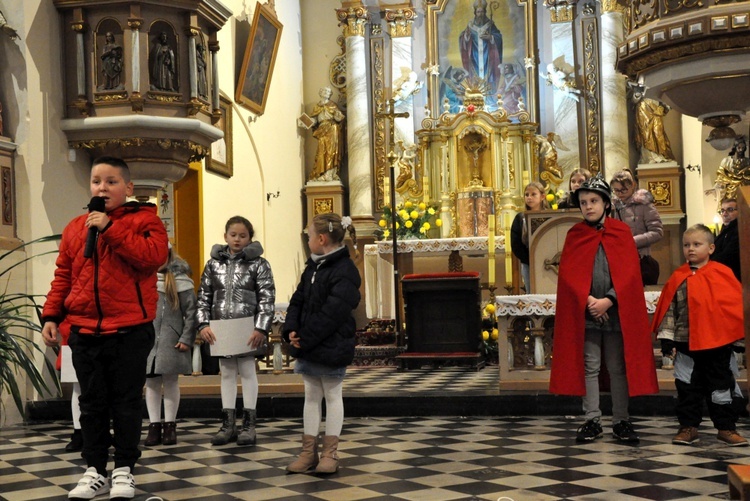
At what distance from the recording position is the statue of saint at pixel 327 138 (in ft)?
50.6

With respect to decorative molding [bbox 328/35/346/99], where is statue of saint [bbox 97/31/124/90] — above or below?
below

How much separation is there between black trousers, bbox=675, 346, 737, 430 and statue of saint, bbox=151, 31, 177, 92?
4.92 meters

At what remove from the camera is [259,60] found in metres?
12.9

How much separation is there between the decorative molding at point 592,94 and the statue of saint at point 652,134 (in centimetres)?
61

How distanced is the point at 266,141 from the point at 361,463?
9.16 metres

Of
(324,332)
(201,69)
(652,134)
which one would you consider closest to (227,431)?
(324,332)

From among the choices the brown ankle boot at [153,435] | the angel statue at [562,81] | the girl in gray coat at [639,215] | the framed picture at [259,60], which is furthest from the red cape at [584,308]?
the angel statue at [562,81]

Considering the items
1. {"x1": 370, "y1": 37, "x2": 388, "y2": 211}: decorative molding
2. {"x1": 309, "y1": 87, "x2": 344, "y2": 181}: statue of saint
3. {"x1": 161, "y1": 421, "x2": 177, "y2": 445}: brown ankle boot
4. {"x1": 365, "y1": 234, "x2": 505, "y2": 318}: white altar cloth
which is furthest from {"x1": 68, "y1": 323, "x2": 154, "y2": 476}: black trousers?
{"x1": 309, "y1": 87, "x2": 344, "y2": 181}: statue of saint

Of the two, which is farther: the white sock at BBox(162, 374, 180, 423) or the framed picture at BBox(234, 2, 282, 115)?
the framed picture at BBox(234, 2, 282, 115)

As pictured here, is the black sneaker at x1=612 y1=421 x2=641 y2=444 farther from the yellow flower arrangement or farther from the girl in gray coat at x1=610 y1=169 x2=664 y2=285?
the yellow flower arrangement

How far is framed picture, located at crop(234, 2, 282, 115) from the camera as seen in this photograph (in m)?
12.3

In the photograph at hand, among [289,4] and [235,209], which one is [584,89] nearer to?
[289,4]

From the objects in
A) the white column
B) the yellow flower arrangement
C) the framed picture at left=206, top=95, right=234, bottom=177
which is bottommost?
the yellow flower arrangement

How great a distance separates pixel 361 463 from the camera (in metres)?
5.05
